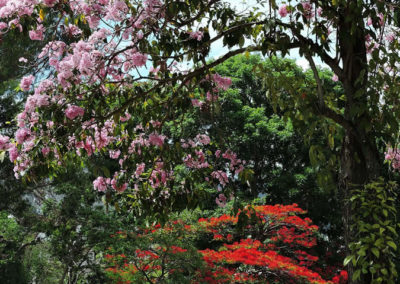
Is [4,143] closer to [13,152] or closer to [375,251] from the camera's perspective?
[13,152]

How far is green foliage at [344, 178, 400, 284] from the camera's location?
8.64 ft

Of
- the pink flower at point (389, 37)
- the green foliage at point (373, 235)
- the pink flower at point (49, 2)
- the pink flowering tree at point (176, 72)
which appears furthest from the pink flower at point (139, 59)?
the pink flower at point (389, 37)

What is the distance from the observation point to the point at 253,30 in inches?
126

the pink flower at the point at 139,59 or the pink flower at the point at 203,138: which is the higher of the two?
the pink flower at the point at 139,59

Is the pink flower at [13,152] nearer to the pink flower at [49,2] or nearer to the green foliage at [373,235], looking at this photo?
the pink flower at [49,2]

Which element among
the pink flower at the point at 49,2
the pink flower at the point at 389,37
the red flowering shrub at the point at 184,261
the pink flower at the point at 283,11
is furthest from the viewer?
the red flowering shrub at the point at 184,261

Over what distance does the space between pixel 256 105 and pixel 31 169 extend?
8.93 meters

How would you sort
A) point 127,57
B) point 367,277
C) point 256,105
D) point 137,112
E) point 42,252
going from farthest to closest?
point 256,105 → point 42,252 → point 137,112 → point 127,57 → point 367,277

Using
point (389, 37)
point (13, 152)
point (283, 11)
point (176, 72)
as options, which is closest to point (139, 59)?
point (176, 72)

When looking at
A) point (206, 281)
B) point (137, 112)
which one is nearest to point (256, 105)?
point (206, 281)

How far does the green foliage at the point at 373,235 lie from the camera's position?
263 cm

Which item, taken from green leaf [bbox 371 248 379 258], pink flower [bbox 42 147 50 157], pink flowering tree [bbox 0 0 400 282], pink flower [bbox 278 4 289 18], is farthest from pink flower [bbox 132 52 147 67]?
green leaf [bbox 371 248 379 258]

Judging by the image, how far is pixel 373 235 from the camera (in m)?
2.65

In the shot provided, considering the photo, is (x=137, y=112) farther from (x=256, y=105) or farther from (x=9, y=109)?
(x=256, y=105)
